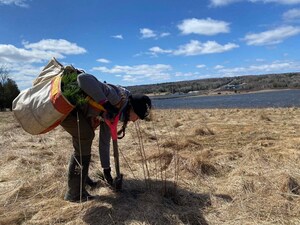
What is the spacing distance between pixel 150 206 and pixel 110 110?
1195 mm

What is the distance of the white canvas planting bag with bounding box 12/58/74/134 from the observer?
158 inches

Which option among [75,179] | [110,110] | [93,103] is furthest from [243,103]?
[93,103]

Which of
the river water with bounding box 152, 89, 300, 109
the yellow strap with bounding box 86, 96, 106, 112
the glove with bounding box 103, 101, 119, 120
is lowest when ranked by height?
the river water with bounding box 152, 89, 300, 109

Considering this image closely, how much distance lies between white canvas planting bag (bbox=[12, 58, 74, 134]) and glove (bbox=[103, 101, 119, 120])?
38cm

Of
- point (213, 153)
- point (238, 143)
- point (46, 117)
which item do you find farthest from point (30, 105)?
point (238, 143)

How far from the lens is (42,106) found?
4.04m

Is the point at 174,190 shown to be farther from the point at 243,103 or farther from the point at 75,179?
the point at 243,103

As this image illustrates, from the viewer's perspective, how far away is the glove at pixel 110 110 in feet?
13.8

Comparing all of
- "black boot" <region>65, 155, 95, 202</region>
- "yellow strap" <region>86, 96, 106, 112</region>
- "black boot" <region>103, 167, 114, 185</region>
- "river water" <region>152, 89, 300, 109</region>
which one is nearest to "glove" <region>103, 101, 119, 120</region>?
"yellow strap" <region>86, 96, 106, 112</region>

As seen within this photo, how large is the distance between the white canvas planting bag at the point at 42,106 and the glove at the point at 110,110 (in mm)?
383

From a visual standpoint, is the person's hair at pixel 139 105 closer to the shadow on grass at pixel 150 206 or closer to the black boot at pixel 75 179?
the black boot at pixel 75 179

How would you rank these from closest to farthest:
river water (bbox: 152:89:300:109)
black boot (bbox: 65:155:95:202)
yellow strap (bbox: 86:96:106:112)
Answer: yellow strap (bbox: 86:96:106:112) < black boot (bbox: 65:155:95:202) < river water (bbox: 152:89:300:109)

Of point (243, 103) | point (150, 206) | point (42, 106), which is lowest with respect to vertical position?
point (243, 103)

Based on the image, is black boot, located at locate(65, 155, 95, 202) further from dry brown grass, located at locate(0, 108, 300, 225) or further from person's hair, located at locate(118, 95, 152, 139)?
person's hair, located at locate(118, 95, 152, 139)
